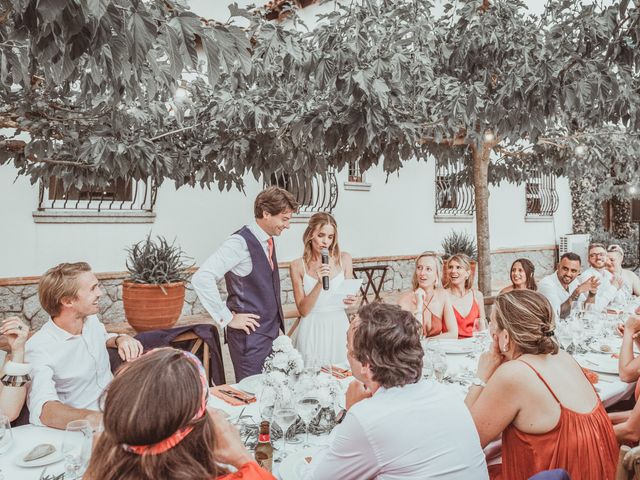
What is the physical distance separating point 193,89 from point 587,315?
3.50m

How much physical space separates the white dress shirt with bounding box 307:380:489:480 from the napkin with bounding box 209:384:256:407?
0.78 metres

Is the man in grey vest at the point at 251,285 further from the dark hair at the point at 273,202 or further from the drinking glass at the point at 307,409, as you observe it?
the drinking glass at the point at 307,409

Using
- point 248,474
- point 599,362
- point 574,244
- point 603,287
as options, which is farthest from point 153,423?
point 574,244

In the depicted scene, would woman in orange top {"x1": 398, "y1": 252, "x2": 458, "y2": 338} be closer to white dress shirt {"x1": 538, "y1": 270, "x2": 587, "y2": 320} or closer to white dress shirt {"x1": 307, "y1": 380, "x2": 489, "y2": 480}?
white dress shirt {"x1": 538, "y1": 270, "x2": 587, "y2": 320}

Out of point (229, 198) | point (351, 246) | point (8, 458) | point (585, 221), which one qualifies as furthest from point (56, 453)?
point (585, 221)

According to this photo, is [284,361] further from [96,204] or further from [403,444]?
[96,204]

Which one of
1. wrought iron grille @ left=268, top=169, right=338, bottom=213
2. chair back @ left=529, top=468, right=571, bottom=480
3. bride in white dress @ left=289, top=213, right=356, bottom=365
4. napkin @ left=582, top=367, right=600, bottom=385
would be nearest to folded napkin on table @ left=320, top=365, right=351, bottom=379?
bride in white dress @ left=289, top=213, right=356, bottom=365

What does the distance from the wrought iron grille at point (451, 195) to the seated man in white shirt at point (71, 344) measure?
338 inches

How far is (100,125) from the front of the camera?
3.08m

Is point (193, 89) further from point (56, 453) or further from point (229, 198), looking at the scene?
point (229, 198)

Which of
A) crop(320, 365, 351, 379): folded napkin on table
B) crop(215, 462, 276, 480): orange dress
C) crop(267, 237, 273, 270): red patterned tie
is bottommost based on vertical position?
crop(320, 365, 351, 379): folded napkin on table

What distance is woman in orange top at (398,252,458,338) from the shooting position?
3498 millimetres

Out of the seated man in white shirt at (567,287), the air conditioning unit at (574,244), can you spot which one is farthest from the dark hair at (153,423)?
the air conditioning unit at (574,244)

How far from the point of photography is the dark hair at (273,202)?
2990 mm
